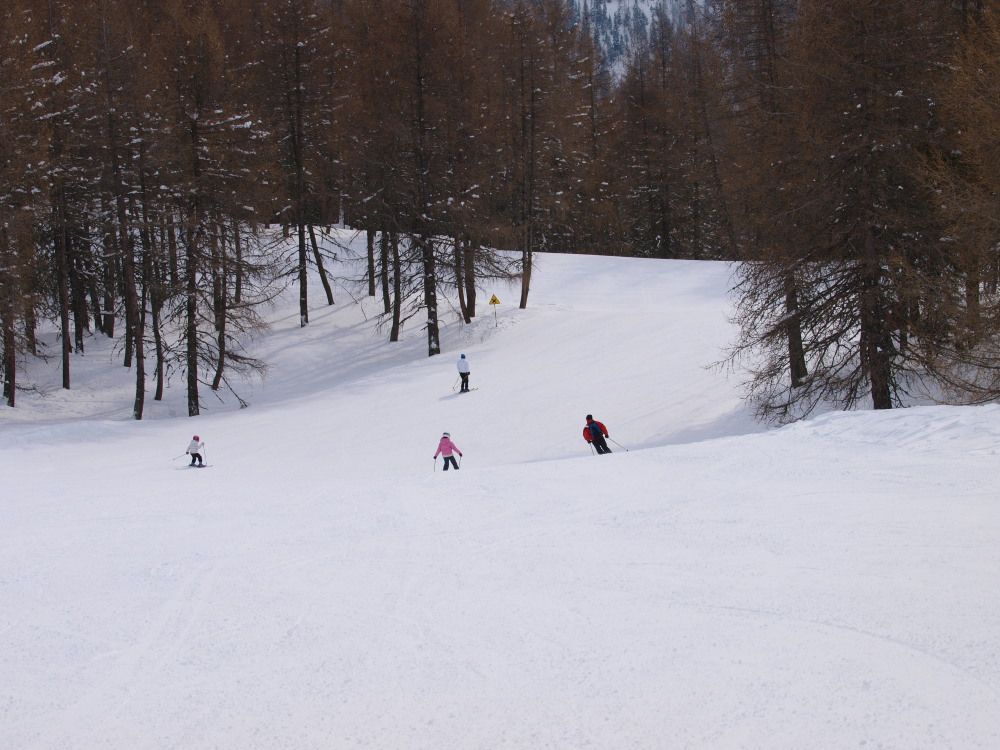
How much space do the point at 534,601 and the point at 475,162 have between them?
24.4 m

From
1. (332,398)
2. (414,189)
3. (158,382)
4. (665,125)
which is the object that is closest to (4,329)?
(158,382)

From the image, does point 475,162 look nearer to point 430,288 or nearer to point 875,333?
point 430,288

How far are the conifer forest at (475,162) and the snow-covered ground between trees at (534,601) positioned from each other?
13.6ft

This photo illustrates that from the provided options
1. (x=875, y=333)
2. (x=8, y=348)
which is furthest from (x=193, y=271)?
(x=875, y=333)

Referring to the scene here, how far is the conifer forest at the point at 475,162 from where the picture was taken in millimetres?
14672

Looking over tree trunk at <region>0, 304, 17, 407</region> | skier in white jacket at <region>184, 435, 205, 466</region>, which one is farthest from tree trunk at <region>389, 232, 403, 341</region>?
skier in white jacket at <region>184, 435, 205, 466</region>

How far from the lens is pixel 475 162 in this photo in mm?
28859

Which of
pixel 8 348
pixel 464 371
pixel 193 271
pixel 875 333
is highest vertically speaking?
pixel 193 271

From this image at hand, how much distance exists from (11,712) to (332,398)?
19.0 metres

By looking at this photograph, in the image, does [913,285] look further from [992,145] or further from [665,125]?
[665,125]

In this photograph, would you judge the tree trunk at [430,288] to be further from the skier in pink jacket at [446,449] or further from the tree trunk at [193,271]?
the skier in pink jacket at [446,449]

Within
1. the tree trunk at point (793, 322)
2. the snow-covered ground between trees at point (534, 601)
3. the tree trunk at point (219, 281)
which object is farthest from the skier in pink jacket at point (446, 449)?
the tree trunk at point (219, 281)

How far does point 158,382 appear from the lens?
25.6 meters

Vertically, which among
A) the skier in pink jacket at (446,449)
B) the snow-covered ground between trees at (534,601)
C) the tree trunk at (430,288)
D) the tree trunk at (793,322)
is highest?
the tree trunk at (430,288)
